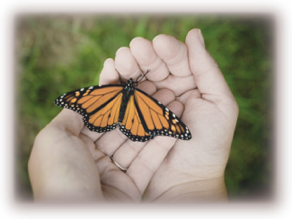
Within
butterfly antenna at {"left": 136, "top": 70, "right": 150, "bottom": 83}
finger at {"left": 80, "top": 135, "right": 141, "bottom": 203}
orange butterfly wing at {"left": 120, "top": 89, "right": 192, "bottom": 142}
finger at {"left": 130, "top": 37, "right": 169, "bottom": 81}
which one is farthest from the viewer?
butterfly antenna at {"left": 136, "top": 70, "right": 150, "bottom": 83}

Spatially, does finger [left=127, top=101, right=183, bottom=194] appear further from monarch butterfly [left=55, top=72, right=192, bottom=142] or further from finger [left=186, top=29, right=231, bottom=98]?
finger [left=186, top=29, right=231, bottom=98]

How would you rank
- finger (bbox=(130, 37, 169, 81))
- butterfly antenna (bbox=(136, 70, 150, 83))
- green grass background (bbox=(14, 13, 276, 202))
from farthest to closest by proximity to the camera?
green grass background (bbox=(14, 13, 276, 202)), butterfly antenna (bbox=(136, 70, 150, 83)), finger (bbox=(130, 37, 169, 81))

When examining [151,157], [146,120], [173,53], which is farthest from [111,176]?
[173,53]

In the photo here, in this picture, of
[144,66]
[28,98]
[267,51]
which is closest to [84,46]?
[28,98]

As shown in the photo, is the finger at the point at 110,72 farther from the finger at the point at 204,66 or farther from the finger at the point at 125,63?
the finger at the point at 204,66

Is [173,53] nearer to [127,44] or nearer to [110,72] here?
[110,72]

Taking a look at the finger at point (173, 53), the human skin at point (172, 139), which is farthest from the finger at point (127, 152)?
the finger at point (173, 53)

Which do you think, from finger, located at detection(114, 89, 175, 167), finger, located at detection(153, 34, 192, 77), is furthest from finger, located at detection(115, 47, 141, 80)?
finger, located at detection(114, 89, 175, 167)
